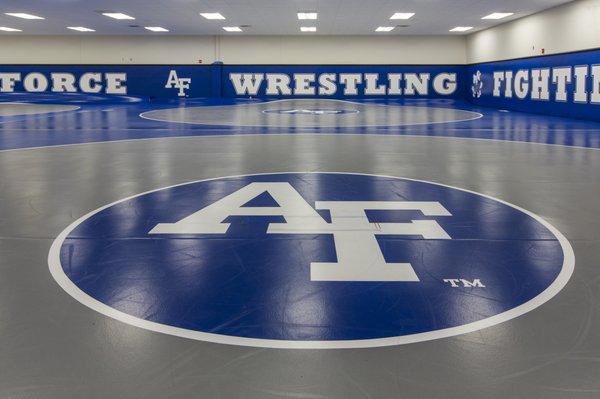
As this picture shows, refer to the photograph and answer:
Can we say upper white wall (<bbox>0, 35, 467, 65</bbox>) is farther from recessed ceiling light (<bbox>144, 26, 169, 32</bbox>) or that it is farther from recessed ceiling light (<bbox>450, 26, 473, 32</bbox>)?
recessed ceiling light (<bbox>450, 26, 473, 32</bbox>)

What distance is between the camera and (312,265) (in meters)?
3.61

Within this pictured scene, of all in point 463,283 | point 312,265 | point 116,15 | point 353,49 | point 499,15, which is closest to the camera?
point 463,283

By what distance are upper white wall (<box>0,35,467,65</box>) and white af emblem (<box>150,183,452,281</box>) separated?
80.8 ft

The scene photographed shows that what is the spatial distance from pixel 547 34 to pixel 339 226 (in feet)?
57.9

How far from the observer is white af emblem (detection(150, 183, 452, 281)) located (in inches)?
139

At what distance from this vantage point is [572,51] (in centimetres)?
1750

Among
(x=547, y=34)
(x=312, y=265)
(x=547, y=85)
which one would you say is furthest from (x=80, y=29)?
(x=312, y=265)

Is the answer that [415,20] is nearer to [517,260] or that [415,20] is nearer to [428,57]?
[428,57]

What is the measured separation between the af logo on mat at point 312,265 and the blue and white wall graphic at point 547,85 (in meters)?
13.0

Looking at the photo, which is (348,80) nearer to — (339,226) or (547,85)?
(547,85)

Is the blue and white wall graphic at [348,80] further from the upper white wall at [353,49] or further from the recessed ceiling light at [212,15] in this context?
the recessed ceiling light at [212,15]

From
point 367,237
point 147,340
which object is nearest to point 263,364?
point 147,340

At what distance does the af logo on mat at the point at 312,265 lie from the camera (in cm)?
276

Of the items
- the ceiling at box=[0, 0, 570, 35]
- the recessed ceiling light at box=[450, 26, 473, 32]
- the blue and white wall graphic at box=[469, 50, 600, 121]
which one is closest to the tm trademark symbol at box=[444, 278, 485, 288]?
the blue and white wall graphic at box=[469, 50, 600, 121]
